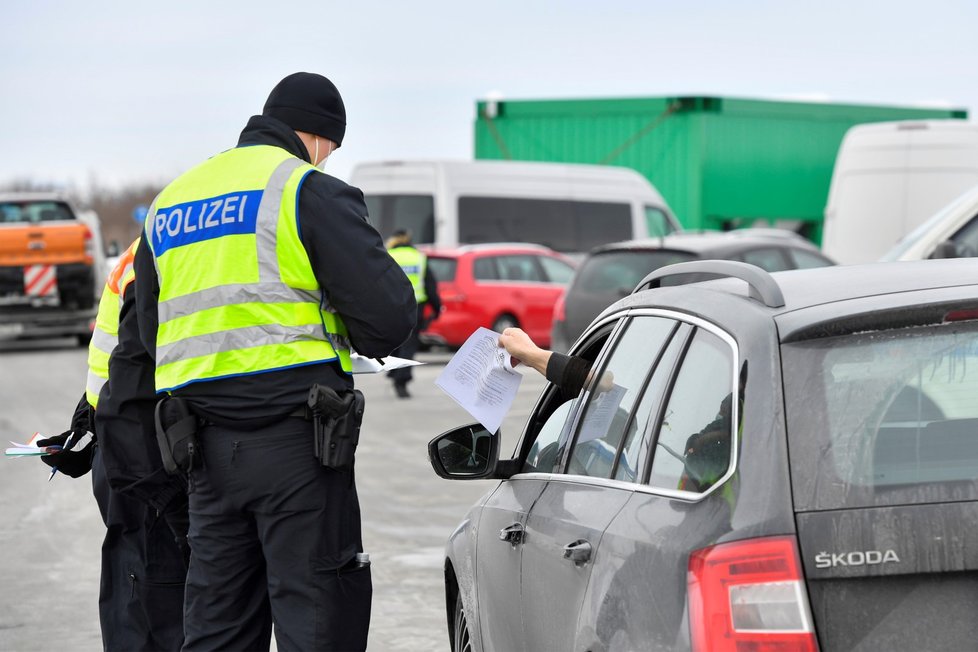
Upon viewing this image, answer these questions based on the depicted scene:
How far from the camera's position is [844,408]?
9.96 ft

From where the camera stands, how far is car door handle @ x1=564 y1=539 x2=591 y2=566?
136 inches

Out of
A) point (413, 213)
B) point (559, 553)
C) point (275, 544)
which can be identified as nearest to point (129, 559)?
point (275, 544)

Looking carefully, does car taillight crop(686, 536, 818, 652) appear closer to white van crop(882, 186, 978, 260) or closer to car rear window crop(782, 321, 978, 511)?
car rear window crop(782, 321, 978, 511)

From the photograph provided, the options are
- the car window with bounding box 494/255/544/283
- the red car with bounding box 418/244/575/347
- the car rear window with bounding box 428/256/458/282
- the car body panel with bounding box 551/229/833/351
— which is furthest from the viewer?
the car window with bounding box 494/255/544/283

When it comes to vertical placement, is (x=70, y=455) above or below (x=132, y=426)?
below

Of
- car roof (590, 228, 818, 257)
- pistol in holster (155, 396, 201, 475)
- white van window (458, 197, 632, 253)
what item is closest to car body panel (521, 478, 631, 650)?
pistol in holster (155, 396, 201, 475)

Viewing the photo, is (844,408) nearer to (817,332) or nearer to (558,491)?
(817,332)

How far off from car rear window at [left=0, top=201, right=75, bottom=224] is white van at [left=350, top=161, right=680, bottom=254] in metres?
4.78

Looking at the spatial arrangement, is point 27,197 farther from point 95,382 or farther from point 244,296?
point 244,296

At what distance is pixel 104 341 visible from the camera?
5.15 m

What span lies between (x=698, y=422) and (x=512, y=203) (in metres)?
22.3

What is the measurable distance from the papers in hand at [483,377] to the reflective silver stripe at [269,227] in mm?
531

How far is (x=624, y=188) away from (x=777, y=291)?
76.5 feet

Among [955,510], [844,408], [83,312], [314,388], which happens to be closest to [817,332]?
[844,408]
